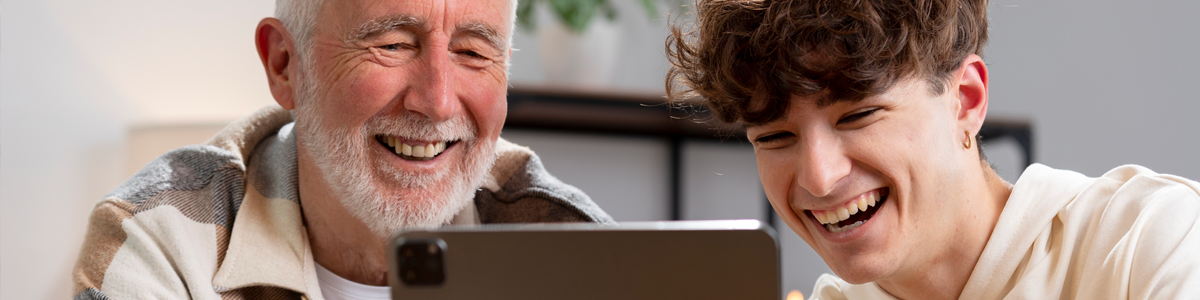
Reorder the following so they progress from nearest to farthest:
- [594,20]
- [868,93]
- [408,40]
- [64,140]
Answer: [868,93], [408,40], [64,140], [594,20]

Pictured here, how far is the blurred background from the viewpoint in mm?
1643

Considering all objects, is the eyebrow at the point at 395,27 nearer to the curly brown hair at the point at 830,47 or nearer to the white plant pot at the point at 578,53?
the curly brown hair at the point at 830,47

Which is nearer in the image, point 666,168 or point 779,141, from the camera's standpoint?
point 779,141

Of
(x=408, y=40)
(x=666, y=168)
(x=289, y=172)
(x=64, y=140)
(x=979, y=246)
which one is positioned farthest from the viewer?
(x=666, y=168)

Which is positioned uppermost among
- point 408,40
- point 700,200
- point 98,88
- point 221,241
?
point 408,40

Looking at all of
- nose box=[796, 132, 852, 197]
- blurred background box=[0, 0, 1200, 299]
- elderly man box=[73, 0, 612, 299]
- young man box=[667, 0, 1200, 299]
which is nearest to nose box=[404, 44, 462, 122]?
elderly man box=[73, 0, 612, 299]

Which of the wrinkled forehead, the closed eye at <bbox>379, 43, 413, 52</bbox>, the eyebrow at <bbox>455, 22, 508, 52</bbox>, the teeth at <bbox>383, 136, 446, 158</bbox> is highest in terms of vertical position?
the wrinkled forehead

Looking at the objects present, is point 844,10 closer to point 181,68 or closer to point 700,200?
point 181,68

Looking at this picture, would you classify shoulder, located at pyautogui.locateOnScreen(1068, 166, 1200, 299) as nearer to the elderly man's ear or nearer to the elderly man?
the elderly man

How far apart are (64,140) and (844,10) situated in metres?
1.60

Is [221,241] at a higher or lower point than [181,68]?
lower

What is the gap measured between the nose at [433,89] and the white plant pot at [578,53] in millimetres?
1588

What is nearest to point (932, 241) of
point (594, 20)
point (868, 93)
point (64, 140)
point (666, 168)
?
point (868, 93)

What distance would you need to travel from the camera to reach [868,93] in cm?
88
